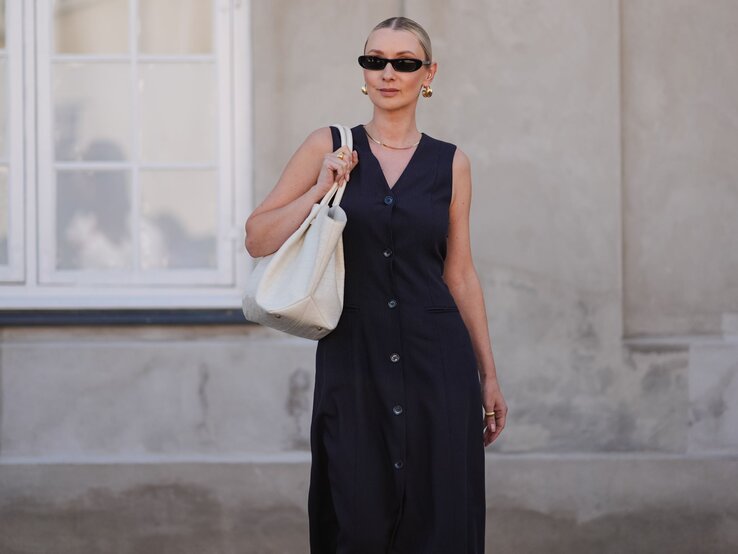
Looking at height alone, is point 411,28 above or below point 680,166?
above

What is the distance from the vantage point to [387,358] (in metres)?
3.29

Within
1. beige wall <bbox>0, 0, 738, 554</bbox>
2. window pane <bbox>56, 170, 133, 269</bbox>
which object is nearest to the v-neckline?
beige wall <bbox>0, 0, 738, 554</bbox>

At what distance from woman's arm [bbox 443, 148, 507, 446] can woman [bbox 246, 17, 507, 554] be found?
116 millimetres

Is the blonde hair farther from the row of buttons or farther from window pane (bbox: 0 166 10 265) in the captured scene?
window pane (bbox: 0 166 10 265)

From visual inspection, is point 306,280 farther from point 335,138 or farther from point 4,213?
point 4,213

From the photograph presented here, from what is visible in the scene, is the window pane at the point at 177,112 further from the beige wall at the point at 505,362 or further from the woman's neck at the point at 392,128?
the woman's neck at the point at 392,128

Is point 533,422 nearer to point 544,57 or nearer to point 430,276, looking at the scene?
point 544,57

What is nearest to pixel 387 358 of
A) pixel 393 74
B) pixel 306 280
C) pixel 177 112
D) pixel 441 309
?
pixel 441 309

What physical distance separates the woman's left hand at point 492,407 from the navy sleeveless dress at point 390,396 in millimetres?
193

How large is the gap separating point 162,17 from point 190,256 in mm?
1107

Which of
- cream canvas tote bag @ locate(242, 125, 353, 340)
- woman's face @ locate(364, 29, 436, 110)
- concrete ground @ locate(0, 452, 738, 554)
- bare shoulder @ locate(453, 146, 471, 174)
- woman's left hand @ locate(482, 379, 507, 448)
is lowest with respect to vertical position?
concrete ground @ locate(0, 452, 738, 554)

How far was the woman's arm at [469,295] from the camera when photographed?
3.49 meters

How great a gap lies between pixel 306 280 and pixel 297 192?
12.9 inches

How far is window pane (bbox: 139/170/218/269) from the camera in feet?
18.2
